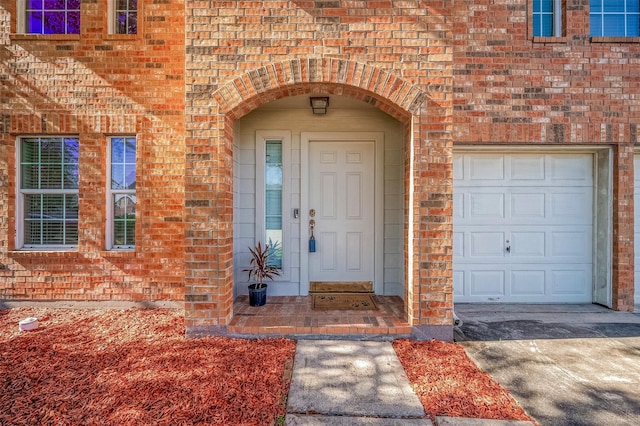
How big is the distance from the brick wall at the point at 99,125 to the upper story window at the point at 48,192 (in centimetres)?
15

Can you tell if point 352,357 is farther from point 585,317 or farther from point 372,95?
point 585,317

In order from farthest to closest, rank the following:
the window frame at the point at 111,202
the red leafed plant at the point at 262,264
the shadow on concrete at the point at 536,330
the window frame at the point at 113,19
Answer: the window frame at the point at 111,202
the window frame at the point at 113,19
the red leafed plant at the point at 262,264
the shadow on concrete at the point at 536,330

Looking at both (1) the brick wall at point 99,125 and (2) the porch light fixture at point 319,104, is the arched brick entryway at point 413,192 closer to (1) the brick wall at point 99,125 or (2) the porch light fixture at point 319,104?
(2) the porch light fixture at point 319,104

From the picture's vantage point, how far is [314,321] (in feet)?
12.4

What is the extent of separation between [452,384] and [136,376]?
2713mm

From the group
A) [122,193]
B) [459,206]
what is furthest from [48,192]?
[459,206]

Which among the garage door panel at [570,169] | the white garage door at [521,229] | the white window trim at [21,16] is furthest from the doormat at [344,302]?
the white window trim at [21,16]

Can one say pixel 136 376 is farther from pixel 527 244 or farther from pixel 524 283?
pixel 527 244

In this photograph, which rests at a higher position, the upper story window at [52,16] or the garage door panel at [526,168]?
the upper story window at [52,16]

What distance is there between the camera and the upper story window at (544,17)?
15.6ft

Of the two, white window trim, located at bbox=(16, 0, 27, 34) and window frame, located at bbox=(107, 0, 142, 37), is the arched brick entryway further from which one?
white window trim, located at bbox=(16, 0, 27, 34)

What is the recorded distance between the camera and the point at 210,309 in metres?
3.58

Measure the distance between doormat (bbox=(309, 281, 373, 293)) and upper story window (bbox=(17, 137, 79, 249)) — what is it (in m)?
3.60

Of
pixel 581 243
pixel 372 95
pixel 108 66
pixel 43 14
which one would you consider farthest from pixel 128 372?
pixel 581 243
